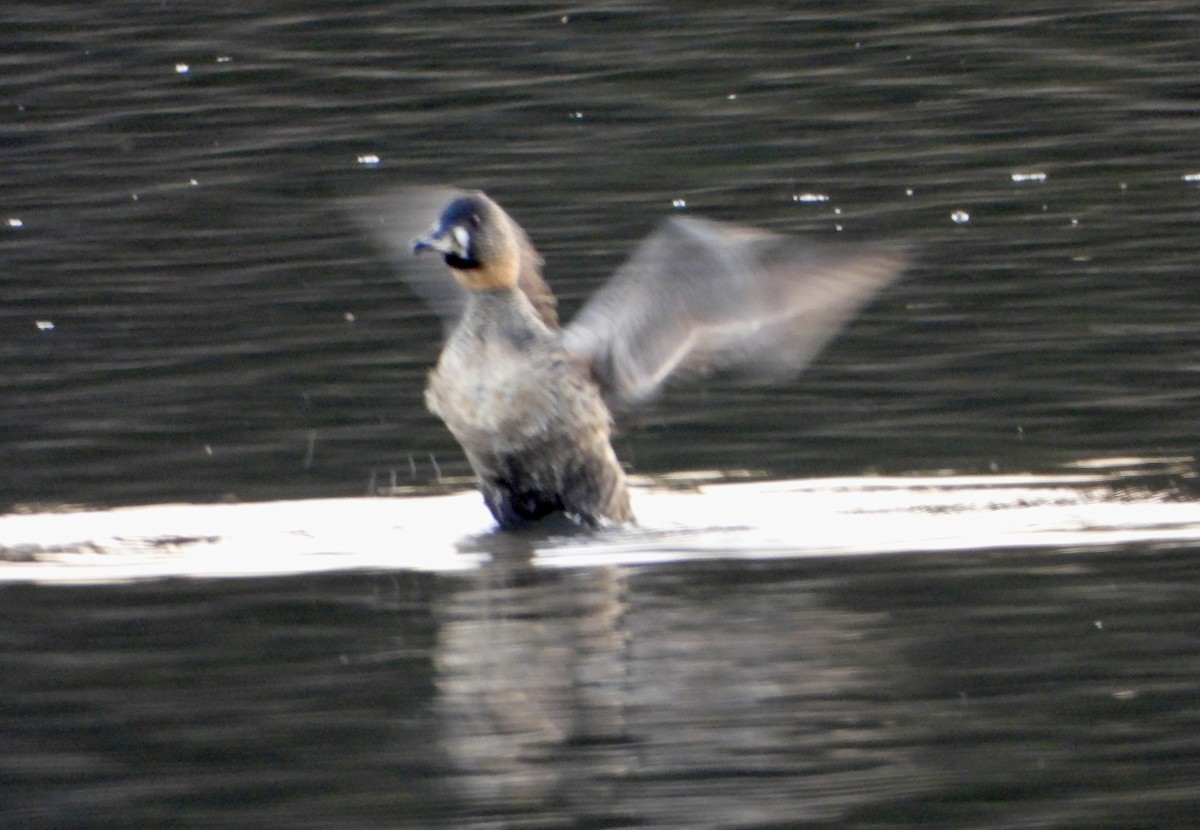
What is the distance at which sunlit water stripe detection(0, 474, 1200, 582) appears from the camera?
689 centimetres

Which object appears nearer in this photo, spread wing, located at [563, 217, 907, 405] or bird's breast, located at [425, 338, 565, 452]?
bird's breast, located at [425, 338, 565, 452]

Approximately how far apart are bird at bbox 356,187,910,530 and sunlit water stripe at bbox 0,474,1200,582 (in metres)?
0.20

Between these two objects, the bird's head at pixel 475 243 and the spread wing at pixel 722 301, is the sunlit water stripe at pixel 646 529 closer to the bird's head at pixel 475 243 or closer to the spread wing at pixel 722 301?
the spread wing at pixel 722 301

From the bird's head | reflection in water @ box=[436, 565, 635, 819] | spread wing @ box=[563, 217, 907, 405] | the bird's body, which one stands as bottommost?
reflection in water @ box=[436, 565, 635, 819]

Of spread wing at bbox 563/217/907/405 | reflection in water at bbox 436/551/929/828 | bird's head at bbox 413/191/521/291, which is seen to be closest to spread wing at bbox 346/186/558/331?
bird's head at bbox 413/191/521/291

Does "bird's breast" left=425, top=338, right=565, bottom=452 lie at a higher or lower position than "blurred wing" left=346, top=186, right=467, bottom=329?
lower

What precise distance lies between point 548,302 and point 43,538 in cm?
183

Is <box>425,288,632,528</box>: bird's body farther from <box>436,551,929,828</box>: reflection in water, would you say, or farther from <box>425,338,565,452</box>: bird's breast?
<box>436,551,929,828</box>: reflection in water

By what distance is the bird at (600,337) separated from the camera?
7.48 meters

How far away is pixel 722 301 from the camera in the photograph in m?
7.65

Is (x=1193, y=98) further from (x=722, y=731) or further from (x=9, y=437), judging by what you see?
(x=722, y=731)

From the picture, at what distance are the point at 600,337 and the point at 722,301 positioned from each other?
38 cm

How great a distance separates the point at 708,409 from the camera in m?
9.12

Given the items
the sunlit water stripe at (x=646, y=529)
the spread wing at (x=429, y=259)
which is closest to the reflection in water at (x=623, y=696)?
the sunlit water stripe at (x=646, y=529)
